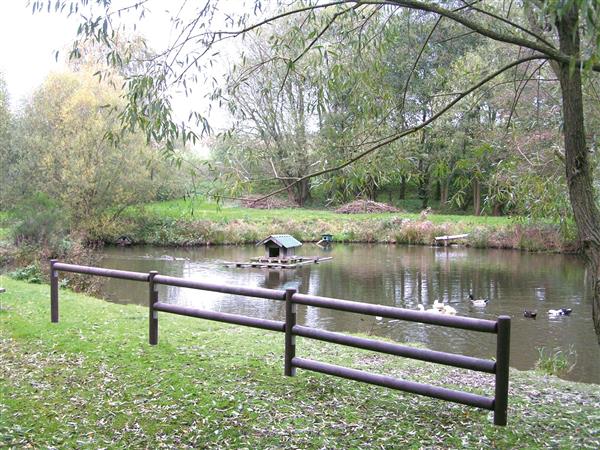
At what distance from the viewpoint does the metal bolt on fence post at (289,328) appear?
245 inches

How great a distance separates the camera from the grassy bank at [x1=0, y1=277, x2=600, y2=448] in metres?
4.87

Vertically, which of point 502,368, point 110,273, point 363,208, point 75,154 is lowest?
point 502,368

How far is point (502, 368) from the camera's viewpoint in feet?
16.3

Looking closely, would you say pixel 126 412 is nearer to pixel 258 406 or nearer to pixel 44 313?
pixel 258 406

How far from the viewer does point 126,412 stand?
5.38 m

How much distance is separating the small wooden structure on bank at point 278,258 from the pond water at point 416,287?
50 cm

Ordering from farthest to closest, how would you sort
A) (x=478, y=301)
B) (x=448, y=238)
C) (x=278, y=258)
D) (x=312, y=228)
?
(x=312, y=228)
(x=448, y=238)
(x=278, y=258)
(x=478, y=301)

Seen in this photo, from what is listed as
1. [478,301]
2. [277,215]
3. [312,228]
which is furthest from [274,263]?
[277,215]

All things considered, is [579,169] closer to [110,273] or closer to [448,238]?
[110,273]

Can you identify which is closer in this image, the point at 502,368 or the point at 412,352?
the point at 502,368

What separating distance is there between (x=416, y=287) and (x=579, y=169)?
14.8 meters

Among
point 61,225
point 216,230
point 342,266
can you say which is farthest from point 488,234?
point 61,225

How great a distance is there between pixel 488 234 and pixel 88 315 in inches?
1004

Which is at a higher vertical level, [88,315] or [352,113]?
[352,113]
